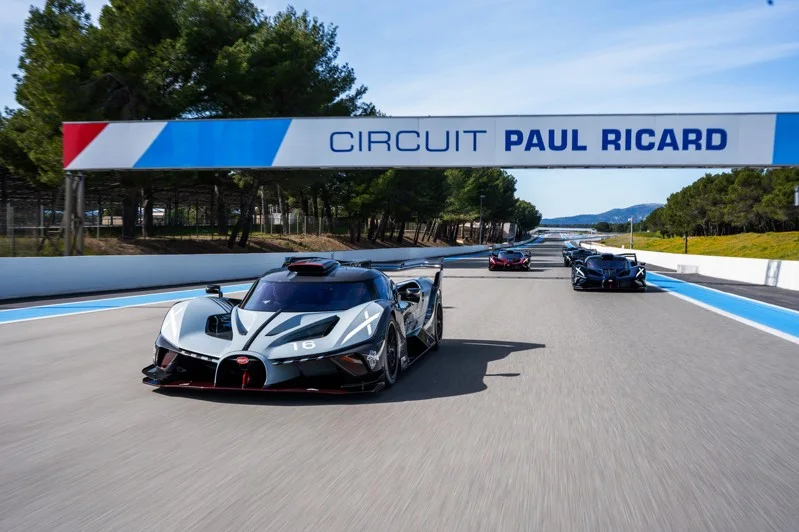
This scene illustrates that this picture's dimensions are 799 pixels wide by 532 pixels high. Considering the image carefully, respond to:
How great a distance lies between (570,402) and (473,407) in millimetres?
881

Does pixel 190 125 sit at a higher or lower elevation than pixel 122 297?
higher

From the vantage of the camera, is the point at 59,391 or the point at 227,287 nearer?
the point at 59,391

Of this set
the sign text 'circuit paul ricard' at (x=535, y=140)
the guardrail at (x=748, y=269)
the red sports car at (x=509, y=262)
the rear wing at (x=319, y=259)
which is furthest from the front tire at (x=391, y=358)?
the red sports car at (x=509, y=262)

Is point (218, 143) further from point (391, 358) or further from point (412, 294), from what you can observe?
point (391, 358)

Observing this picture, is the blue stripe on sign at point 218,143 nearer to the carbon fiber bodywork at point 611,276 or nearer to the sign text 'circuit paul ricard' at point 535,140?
the sign text 'circuit paul ricard' at point 535,140

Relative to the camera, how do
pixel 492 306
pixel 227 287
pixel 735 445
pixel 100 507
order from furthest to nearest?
pixel 227 287
pixel 492 306
pixel 735 445
pixel 100 507

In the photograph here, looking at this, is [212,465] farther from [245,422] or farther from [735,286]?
[735,286]

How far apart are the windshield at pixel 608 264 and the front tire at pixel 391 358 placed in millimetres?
15804

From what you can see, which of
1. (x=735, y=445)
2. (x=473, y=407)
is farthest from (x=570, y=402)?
(x=735, y=445)

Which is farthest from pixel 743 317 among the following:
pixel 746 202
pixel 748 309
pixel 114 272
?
pixel 746 202

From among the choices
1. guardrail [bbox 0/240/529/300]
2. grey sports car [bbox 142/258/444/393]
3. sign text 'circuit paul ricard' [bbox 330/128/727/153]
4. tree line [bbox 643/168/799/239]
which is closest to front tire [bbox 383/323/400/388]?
grey sports car [bbox 142/258/444/393]

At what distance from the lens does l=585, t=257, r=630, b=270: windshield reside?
72.8ft

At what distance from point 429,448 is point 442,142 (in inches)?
857

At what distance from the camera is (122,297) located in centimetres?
1916
